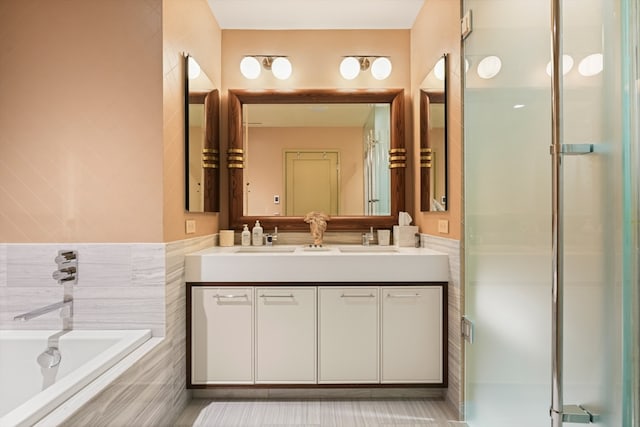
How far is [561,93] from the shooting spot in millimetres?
1081

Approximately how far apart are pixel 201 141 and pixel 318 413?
5.72ft

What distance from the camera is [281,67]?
2.90 m

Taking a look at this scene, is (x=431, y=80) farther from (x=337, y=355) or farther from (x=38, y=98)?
(x=38, y=98)

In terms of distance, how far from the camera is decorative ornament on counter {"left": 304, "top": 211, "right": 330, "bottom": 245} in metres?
2.82

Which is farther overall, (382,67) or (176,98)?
(382,67)

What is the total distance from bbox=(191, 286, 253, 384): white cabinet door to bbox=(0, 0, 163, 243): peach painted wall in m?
0.52

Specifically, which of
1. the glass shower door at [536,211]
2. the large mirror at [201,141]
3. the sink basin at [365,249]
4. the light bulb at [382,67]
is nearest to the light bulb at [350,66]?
the light bulb at [382,67]

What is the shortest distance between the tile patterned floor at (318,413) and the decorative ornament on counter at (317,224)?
41.8 inches

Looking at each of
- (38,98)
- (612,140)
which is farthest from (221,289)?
(612,140)

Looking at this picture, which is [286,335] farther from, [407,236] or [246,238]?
[407,236]

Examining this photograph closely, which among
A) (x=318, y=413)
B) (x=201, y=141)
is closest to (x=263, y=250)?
(x=201, y=141)

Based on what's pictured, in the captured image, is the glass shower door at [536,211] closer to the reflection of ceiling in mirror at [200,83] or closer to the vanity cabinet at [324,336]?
the vanity cabinet at [324,336]

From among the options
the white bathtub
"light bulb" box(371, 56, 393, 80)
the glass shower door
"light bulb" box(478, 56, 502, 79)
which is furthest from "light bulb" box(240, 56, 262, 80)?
the white bathtub

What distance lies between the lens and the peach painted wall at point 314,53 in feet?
9.62
